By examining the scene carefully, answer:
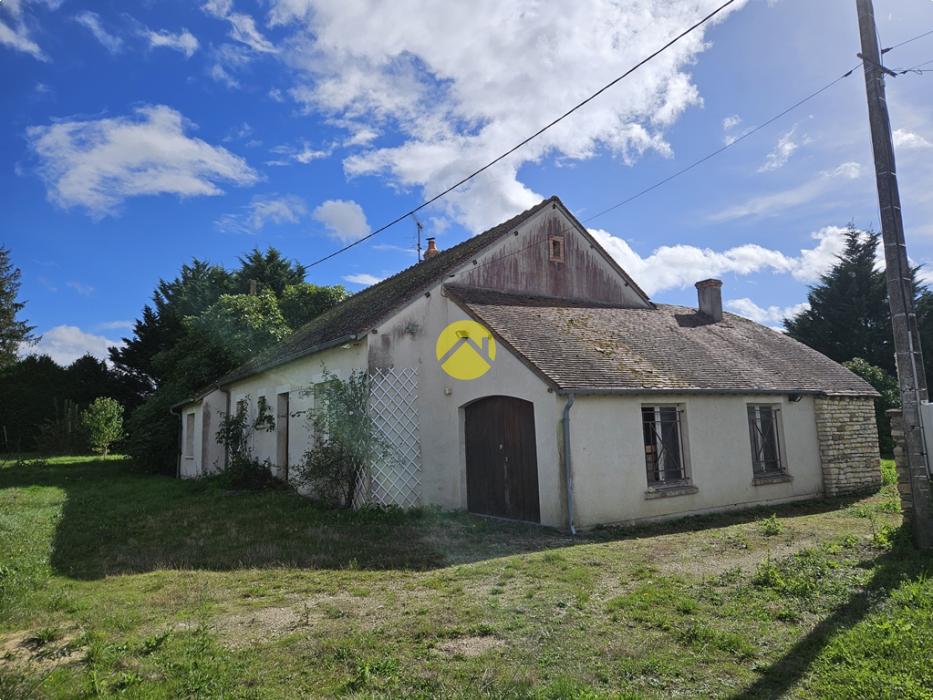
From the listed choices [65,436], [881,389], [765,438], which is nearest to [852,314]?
[881,389]

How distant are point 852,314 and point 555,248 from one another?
20.9 m

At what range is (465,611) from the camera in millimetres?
5227

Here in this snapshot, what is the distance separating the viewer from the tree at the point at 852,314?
27156 mm

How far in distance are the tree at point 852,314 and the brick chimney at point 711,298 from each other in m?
14.8

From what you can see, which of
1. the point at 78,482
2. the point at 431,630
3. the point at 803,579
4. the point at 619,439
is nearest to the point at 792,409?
the point at 619,439

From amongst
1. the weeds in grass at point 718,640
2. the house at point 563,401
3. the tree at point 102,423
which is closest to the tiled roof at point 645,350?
the house at point 563,401

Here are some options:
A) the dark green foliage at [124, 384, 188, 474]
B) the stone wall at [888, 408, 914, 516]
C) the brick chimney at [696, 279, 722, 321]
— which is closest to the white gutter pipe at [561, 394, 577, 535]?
the stone wall at [888, 408, 914, 516]

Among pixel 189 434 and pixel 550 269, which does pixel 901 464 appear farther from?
pixel 189 434

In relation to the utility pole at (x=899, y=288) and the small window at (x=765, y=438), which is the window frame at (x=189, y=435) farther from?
the utility pole at (x=899, y=288)

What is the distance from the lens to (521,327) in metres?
11.3

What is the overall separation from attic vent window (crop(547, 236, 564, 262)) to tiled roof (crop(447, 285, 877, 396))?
4.27 feet

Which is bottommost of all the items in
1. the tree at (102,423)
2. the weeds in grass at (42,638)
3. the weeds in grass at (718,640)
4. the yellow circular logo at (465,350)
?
the weeds in grass at (718,640)

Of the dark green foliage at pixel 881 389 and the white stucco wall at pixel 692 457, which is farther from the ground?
the dark green foliage at pixel 881 389

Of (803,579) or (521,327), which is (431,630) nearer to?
(803,579)
